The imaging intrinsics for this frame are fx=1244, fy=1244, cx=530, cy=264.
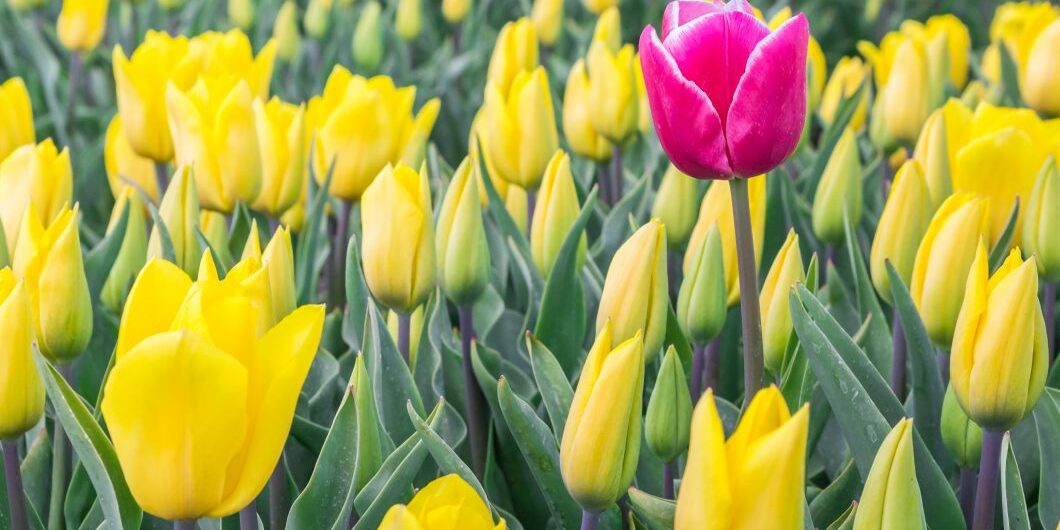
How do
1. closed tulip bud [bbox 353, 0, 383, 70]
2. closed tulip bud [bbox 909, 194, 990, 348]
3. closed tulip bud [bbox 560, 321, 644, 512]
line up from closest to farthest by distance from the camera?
1. closed tulip bud [bbox 560, 321, 644, 512]
2. closed tulip bud [bbox 909, 194, 990, 348]
3. closed tulip bud [bbox 353, 0, 383, 70]

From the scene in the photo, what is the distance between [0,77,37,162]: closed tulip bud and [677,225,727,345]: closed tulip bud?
2.72 feet

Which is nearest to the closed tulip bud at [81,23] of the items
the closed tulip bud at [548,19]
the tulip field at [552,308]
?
the tulip field at [552,308]

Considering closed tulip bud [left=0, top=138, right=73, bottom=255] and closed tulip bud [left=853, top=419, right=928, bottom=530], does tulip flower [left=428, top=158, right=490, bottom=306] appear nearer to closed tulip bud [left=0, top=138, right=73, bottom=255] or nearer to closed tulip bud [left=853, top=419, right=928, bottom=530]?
closed tulip bud [left=0, top=138, right=73, bottom=255]

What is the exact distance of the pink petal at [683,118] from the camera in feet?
2.55

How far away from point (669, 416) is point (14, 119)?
93 centimetres

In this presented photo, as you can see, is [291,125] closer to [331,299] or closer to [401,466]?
[331,299]

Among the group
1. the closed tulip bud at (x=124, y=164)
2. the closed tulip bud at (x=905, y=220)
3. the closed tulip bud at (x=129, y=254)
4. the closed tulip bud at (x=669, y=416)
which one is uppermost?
the closed tulip bud at (x=905, y=220)

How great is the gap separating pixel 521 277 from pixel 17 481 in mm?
681

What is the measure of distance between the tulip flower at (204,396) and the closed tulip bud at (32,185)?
0.56 m

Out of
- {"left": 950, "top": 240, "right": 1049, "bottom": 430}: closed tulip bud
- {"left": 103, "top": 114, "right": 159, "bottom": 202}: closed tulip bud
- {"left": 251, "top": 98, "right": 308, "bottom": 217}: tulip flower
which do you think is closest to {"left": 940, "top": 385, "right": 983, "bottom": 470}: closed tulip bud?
{"left": 950, "top": 240, "right": 1049, "bottom": 430}: closed tulip bud

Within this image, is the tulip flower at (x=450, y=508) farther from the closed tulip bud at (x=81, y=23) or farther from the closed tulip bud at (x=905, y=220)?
the closed tulip bud at (x=81, y=23)

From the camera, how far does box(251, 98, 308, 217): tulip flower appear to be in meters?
1.36

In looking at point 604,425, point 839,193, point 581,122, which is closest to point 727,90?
point 604,425

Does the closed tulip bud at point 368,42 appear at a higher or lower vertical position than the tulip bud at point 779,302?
lower
